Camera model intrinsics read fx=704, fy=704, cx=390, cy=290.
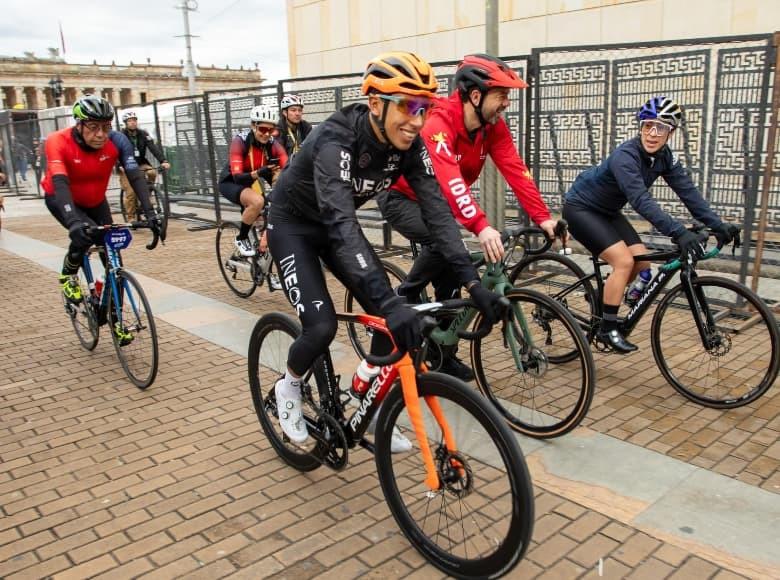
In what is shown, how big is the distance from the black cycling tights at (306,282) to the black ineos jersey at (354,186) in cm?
8

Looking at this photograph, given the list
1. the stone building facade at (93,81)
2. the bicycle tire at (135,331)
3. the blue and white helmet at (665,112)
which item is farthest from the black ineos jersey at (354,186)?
the stone building facade at (93,81)

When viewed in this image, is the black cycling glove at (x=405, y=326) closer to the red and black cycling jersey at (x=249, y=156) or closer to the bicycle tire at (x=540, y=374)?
the bicycle tire at (x=540, y=374)

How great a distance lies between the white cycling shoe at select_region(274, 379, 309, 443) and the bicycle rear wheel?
287 cm

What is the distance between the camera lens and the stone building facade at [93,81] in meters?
92.2

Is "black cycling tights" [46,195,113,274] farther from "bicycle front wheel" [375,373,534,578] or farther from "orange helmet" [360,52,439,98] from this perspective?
"bicycle front wheel" [375,373,534,578]

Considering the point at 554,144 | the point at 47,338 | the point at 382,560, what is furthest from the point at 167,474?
the point at 554,144

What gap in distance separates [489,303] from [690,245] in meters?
2.17

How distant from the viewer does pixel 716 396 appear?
476 centimetres

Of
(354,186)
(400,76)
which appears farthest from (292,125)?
(400,76)

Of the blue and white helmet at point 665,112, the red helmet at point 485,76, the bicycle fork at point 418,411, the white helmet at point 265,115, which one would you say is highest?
the red helmet at point 485,76

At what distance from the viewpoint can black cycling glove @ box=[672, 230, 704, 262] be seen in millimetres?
4527

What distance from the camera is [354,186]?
3.35 meters

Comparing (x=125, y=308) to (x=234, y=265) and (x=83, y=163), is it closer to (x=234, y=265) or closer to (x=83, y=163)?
(x=83, y=163)

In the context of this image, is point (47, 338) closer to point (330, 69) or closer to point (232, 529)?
point (232, 529)
